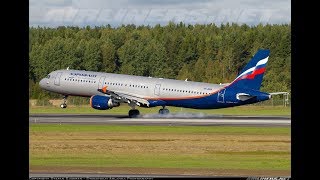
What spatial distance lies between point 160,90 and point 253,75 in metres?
10.3

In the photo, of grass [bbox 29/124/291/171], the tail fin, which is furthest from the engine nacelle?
grass [bbox 29/124/291/171]

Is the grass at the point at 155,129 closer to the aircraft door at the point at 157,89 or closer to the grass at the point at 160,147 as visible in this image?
the grass at the point at 160,147

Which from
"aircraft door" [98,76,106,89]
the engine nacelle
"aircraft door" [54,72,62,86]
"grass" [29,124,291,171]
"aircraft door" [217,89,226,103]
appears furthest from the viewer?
"aircraft door" [54,72,62,86]

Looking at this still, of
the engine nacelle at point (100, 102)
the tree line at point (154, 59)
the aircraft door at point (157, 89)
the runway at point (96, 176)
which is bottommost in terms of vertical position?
the runway at point (96, 176)

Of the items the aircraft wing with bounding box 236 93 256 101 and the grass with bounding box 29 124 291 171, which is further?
the aircraft wing with bounding box 236 93 256 101

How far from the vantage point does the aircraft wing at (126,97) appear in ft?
291

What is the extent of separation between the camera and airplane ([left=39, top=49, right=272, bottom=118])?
8725cm

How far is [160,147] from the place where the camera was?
5325 centimetres

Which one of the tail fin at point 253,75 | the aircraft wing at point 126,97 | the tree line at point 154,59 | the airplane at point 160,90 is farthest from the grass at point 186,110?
the tree line at point 154,59

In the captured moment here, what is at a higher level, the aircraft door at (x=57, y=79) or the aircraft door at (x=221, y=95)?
the aircraft door at (x=57, y=79)

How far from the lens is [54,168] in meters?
41.4

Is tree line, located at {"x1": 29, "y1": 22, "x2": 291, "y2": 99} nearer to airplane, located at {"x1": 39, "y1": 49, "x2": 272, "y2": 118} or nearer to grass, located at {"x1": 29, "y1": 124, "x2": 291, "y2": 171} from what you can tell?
airplane, located at {"x1": 39, "y1": 49, "x2": 272, "y2": 118}
